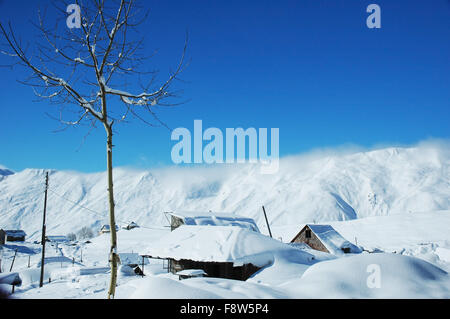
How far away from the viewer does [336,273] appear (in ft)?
19.7

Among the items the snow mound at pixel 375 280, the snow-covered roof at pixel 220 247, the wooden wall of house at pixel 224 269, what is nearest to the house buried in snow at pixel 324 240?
the snow-covered roof at pixel 220 247

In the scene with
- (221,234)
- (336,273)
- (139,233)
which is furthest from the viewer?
(139,233)

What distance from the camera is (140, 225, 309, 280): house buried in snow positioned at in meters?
20.4

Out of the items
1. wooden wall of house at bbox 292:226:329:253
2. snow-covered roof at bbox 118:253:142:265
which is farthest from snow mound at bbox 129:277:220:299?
snow-covered roof at bbox 118:253:142:265

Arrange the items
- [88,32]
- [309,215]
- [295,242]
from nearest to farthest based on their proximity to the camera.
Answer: [88,32] < [295,242] < [309,215]

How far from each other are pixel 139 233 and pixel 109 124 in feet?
285

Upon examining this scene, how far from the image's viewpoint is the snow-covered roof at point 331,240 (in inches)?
1555

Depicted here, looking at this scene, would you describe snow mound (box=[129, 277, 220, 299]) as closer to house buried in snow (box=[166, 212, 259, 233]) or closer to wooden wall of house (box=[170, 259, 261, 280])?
wooden wall of house (box=[170, 259, 261, 280])

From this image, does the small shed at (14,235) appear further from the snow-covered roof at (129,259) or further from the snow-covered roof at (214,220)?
the snow-covered roof at (214,220)

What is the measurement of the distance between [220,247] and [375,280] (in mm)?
16524

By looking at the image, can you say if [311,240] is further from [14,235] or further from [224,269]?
[14,235]
